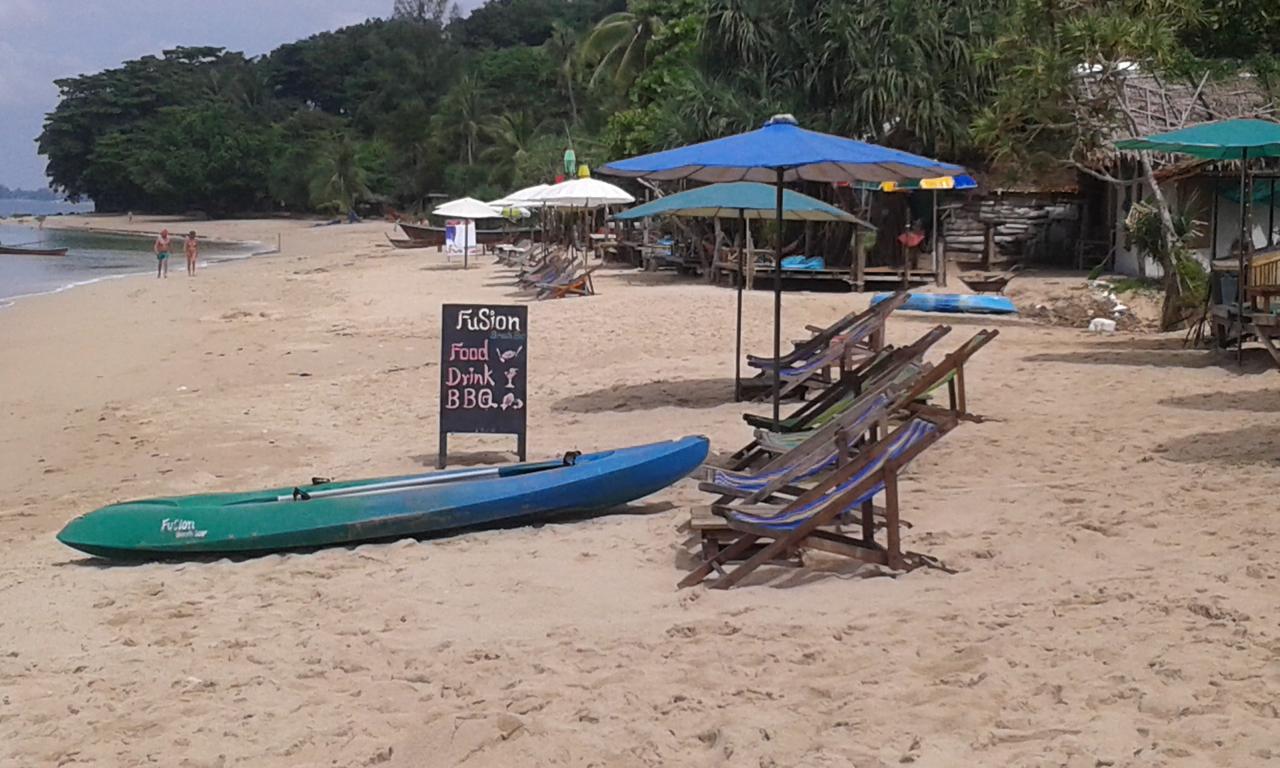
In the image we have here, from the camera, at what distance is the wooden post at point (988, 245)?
22344 millimetres

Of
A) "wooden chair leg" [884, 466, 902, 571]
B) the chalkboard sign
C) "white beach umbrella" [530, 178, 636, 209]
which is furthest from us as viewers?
"white beach umbrella" [530, 178, 636, 209]

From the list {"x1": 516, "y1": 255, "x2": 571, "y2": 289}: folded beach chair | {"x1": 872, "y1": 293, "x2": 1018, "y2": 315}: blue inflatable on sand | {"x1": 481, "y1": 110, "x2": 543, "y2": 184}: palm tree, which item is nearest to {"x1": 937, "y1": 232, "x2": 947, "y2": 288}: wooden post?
{"x1": 872, "y1": 293, "x2": 1018, "y2": 315}: blue inflatable on sand

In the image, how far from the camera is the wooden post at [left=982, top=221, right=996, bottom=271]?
22.3 meters

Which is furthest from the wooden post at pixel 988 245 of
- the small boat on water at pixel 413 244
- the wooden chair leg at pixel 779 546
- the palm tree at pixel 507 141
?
the palm tree at pixel 507 141

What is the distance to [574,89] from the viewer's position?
62.7 metres

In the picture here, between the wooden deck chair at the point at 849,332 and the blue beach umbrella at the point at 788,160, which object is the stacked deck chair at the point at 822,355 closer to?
the wooden deck chair at the point at 849,332

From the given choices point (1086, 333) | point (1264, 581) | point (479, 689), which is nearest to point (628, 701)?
point (479, 689)

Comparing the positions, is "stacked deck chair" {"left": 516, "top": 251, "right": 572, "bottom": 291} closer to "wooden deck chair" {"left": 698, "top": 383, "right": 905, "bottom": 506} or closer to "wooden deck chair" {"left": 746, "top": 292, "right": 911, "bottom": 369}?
"wooden deck chair" {"left": 746, "top": 292, "right": 911, "bottom": 369}

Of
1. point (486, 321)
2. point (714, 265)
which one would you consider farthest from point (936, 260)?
point (486, 321)

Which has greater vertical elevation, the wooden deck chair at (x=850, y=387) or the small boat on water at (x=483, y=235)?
the small boat on water at (x=483, y=235)

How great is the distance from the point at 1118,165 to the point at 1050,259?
12.6 feet

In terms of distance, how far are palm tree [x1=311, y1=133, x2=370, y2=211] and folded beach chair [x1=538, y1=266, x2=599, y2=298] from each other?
5002cm

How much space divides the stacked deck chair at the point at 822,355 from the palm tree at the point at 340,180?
6206cm

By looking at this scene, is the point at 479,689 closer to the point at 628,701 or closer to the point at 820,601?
the point at 628,701
